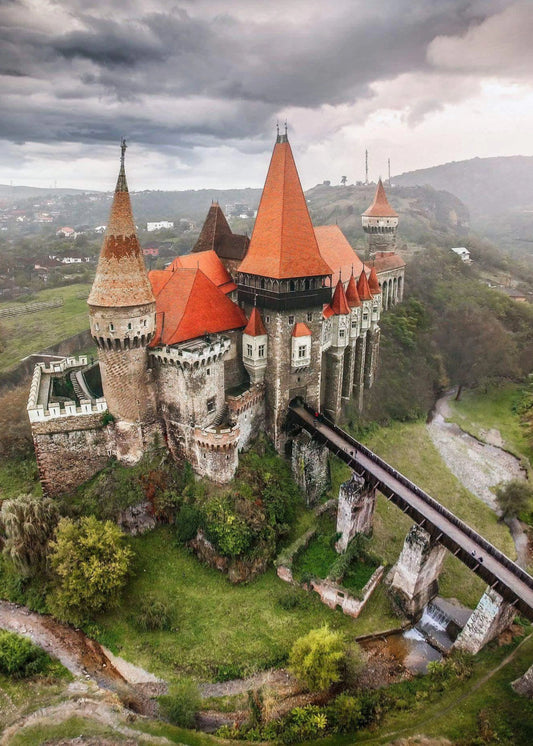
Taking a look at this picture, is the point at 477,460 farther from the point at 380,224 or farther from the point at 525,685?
the point at 380,224

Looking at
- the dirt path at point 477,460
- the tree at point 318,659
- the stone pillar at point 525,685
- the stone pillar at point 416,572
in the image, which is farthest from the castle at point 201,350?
the stone pillar at point 525,685

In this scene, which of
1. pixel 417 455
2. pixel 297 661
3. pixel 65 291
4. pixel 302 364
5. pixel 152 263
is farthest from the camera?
pixel 152 263

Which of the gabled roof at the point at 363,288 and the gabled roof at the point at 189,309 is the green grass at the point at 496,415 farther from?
the gabled roof at the point at 189,309

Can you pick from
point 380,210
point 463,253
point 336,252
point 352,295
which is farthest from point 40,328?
point 463,253

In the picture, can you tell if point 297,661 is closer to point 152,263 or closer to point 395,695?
point 395,695

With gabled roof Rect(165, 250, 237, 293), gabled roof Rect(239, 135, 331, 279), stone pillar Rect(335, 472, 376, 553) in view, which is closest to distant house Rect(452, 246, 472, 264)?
gabled roof Rect(239, 135, 331, 279)

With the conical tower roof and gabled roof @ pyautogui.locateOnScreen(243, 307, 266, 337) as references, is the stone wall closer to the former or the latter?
the conical tower roof

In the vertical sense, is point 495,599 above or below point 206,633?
above

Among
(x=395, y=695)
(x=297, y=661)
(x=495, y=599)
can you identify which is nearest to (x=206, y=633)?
(x=297, y=661)
